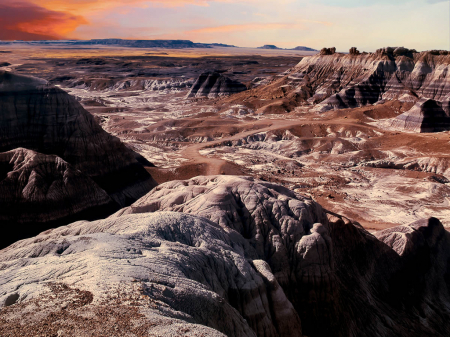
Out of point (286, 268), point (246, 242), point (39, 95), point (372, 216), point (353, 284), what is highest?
point (39, 95)

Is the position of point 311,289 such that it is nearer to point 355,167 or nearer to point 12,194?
point 12,194

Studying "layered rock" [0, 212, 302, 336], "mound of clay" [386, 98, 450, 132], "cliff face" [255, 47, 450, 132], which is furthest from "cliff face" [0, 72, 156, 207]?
"cliff face" [255, 47, 450, 132]

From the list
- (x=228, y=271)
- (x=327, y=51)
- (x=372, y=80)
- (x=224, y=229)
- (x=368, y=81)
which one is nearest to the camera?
(x=228, y=271)

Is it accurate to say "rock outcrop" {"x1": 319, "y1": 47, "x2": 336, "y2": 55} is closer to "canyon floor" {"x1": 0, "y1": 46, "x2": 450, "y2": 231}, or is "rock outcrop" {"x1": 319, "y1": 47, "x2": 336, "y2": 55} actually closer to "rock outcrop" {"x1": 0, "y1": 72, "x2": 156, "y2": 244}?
"canyon floor" {"x1": 0, "y1": 46, "x2": 450, "y2": 231}

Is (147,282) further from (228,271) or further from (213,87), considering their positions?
(213,87)

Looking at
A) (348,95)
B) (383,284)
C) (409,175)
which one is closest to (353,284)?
(383,284)

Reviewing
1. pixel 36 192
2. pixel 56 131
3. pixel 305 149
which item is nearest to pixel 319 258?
pixel 36 192
